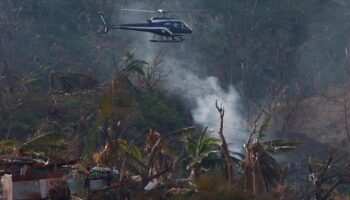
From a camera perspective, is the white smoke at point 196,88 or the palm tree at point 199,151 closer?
the palm tree at point 199,151

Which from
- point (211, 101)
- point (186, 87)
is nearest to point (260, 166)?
point (211, 101)

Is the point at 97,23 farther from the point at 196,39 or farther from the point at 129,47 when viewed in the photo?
the point at 196,39

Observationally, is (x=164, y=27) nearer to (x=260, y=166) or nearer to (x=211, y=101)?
(x=260, y=166)

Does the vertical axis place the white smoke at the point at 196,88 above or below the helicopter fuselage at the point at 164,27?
below

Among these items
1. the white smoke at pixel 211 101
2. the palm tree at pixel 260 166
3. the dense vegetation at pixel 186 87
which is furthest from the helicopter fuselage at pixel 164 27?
the palm tree at pixel 260 166

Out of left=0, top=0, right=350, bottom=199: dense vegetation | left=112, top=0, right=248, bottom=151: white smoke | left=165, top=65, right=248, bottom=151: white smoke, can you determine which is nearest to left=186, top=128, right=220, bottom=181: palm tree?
left=0, top=0, right=350, bottom=199: dense vegetation

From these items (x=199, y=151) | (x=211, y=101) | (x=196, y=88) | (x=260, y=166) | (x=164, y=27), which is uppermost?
(x=164, y=27)

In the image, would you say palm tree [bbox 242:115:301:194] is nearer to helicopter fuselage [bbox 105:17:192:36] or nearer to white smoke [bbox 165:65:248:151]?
helicopter fuselage [bbox 105:17:192:36]

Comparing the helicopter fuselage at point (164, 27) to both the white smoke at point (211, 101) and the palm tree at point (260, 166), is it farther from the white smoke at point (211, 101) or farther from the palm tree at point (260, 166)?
the palm tree at point (260, 166)

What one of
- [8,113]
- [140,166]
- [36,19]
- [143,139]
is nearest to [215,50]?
[36,19]
